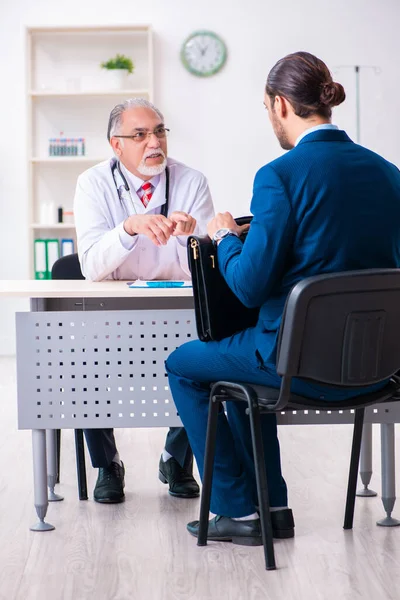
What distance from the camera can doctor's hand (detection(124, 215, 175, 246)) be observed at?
281cm

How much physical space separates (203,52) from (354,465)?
4.67 metres

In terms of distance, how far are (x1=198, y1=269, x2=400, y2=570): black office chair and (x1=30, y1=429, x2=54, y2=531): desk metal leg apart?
727mm

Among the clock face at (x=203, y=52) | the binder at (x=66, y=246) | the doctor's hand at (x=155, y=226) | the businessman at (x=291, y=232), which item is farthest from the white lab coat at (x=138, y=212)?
the clock face at (x=203, y=52)

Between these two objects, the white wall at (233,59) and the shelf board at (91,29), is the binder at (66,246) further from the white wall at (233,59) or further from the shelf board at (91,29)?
the shelf board at (91,29)

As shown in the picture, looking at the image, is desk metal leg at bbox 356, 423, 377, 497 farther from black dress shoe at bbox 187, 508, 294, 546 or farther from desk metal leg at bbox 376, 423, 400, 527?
black dress shoe at bbox 187, 508, 294, 546

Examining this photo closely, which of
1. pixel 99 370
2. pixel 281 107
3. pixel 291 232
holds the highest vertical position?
pixel 281 107

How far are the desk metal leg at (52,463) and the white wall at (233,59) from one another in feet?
12.8

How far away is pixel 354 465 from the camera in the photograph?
2.50 metres

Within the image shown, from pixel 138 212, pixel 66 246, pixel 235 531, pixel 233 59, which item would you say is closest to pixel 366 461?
pixel 235 531

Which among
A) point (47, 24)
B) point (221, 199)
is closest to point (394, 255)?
point (221, 199)

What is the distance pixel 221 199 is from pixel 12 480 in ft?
12.8

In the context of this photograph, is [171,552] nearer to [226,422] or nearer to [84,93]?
[226,422]

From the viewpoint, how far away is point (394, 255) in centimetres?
216

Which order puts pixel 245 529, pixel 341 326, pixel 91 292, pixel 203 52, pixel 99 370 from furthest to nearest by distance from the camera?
pixel 203 52, pixel 99 370, pixel 91 292, pixel 245 529, pixel 341 326
